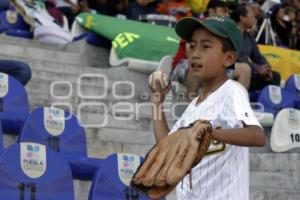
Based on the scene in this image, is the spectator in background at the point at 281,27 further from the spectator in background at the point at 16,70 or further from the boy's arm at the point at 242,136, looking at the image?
the boy's arm at the point at 242,136

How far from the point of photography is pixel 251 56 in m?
8.33

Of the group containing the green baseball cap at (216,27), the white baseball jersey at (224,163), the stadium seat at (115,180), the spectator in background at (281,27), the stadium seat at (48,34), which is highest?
the green baseball cap at (216,27)

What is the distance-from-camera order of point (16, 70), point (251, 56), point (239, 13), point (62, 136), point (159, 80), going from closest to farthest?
1. point (159, 80)
2. point (62, 136)
3. point (16, 70)
4. point (239, 13)
5. point (251, 56)

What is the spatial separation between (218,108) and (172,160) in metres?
0.54

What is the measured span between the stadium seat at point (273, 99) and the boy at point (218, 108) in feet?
15.1

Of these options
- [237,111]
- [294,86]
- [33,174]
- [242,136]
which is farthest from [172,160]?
[294,86]

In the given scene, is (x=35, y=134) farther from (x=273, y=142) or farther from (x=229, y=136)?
(x=229, y=136)

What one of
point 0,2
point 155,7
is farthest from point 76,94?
point 155,7

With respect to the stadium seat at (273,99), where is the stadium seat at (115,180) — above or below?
above

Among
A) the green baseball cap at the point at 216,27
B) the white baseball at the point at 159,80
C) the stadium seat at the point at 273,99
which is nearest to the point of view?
the green baseball cap at the point at 216,27

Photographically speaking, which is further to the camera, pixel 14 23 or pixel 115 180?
pixel 14 23

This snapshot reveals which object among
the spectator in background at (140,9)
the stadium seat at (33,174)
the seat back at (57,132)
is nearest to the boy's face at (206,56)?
the stadium seat at (33,174)

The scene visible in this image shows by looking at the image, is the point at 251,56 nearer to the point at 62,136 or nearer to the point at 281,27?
the point at 62,136

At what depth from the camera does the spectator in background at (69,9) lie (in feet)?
35.0
